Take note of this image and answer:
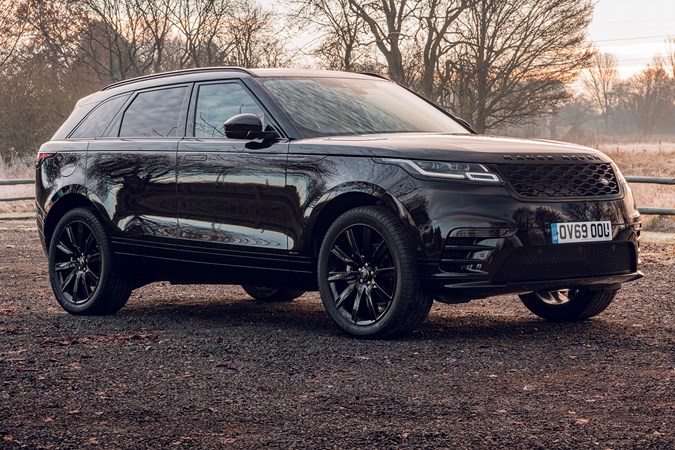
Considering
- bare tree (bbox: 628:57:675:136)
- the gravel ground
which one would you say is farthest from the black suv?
bare tree (bbox: 628:57:675:136)

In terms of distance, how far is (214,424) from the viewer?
4312 millimetres

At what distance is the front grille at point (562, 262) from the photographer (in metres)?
6.02

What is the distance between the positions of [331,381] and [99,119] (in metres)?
4.17

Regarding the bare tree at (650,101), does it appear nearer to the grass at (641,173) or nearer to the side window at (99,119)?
the grass at (641,173)

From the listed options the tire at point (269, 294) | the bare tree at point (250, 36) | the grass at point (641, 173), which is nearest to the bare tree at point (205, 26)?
the bare tree at point (250, 36)

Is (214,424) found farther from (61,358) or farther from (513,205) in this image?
(513,205)

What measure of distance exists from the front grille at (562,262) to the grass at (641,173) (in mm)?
11417

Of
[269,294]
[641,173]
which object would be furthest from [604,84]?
[269,294]

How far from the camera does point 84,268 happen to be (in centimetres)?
826

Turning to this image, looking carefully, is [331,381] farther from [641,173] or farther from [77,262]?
[641,173]

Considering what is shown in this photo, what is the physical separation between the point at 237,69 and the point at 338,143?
4.69 ft

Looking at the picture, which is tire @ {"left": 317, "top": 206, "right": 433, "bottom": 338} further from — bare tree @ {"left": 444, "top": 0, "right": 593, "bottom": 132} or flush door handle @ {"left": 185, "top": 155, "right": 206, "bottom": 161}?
bare tree @ {"left": 444, "top": 0, "right": 593, "bottom": 132}

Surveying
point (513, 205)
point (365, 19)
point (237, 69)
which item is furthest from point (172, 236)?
point (365, 19)

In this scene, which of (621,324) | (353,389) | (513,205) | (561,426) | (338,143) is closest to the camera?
(561,426)
